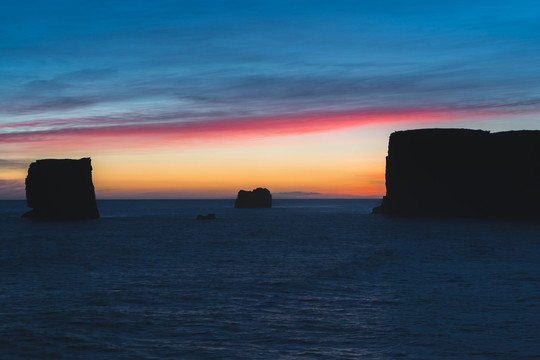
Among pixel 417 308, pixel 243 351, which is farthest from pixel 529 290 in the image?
pixel 243 351

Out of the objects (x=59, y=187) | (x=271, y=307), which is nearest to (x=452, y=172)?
(x=59, y=187)

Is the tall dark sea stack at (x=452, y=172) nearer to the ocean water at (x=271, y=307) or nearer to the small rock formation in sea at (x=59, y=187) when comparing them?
the small rock formation in sea at (x=59, y=187)

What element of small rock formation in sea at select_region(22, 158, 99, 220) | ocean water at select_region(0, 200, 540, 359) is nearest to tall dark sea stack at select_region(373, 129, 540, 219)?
small rock formation in sea at select_region(22, 158, 99, 220)

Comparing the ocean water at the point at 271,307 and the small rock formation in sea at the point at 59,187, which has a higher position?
the small rock formation in sea at the point at 59,187

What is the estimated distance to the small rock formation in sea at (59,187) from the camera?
403 ft

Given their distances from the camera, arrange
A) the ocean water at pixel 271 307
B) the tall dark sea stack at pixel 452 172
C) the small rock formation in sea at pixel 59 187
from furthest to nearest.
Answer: the tall dark sea stack at pixel 452 172
the small rock formation in sea at pixel 59 187
the ocean water at pixel 271 307

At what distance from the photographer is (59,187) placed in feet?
404

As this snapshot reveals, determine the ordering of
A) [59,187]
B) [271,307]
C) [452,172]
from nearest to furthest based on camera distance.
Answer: [271,307] → [59,187] → [452,172]

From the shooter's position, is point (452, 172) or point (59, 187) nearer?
point (59, 187)

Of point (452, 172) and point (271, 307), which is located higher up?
point (452, 172)

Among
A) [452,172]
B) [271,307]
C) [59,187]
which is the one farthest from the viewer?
[452,172]

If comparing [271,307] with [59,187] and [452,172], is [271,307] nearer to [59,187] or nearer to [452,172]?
[59,187]

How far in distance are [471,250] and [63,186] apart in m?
97.2

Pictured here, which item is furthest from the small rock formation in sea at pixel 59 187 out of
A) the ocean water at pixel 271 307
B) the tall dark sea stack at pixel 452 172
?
the ocean water at pixel 271 307
